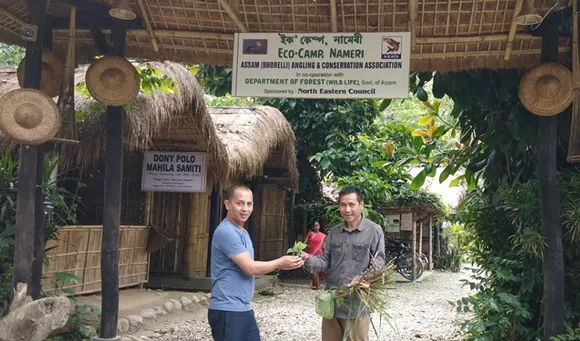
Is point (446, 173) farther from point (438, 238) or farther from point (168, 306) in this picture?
point (438, 238)

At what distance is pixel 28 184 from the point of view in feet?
14.6

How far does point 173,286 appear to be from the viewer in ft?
32.1

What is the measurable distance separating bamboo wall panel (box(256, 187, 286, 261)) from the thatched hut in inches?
30.0

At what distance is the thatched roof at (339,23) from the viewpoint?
446 centimetres

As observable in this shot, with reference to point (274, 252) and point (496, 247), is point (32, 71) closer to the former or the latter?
point (496, 247)

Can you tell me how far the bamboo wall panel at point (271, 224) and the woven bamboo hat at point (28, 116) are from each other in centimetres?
885

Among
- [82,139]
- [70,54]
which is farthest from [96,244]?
[70,54]

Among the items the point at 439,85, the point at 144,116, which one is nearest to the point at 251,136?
the point at 144,116

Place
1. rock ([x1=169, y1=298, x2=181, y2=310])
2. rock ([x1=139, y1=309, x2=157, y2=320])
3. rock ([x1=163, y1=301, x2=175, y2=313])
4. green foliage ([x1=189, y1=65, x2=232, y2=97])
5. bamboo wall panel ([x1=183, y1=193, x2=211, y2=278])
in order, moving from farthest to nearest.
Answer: green foliage ([x1=189, y1=65, x2=232, y2=97])
bamboo wall panel ([x1=183, y1=193, x2=211, y2=278])
rock ([x1=169, y1=298, x2=181, y2=310])
rock ([x1=163, y1=301, x2=175, y2=313])
rock ([x1=139, y1=309, x2=157, y2=320])

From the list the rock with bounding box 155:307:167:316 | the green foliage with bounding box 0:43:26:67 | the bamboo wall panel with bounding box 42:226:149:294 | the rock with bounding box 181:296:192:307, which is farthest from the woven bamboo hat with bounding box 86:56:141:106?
the green foliage with bounding box 0:43:26:67

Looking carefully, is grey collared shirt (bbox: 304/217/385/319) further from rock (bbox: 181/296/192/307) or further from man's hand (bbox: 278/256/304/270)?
rock (bbox: 181/296/192/307)

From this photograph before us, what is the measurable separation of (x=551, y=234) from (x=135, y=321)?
4467 millimetres

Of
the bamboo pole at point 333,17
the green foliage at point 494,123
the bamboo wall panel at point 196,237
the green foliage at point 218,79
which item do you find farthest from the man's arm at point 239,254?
the green foliage at point 218,79

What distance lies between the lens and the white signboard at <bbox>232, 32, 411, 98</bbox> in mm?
4469
